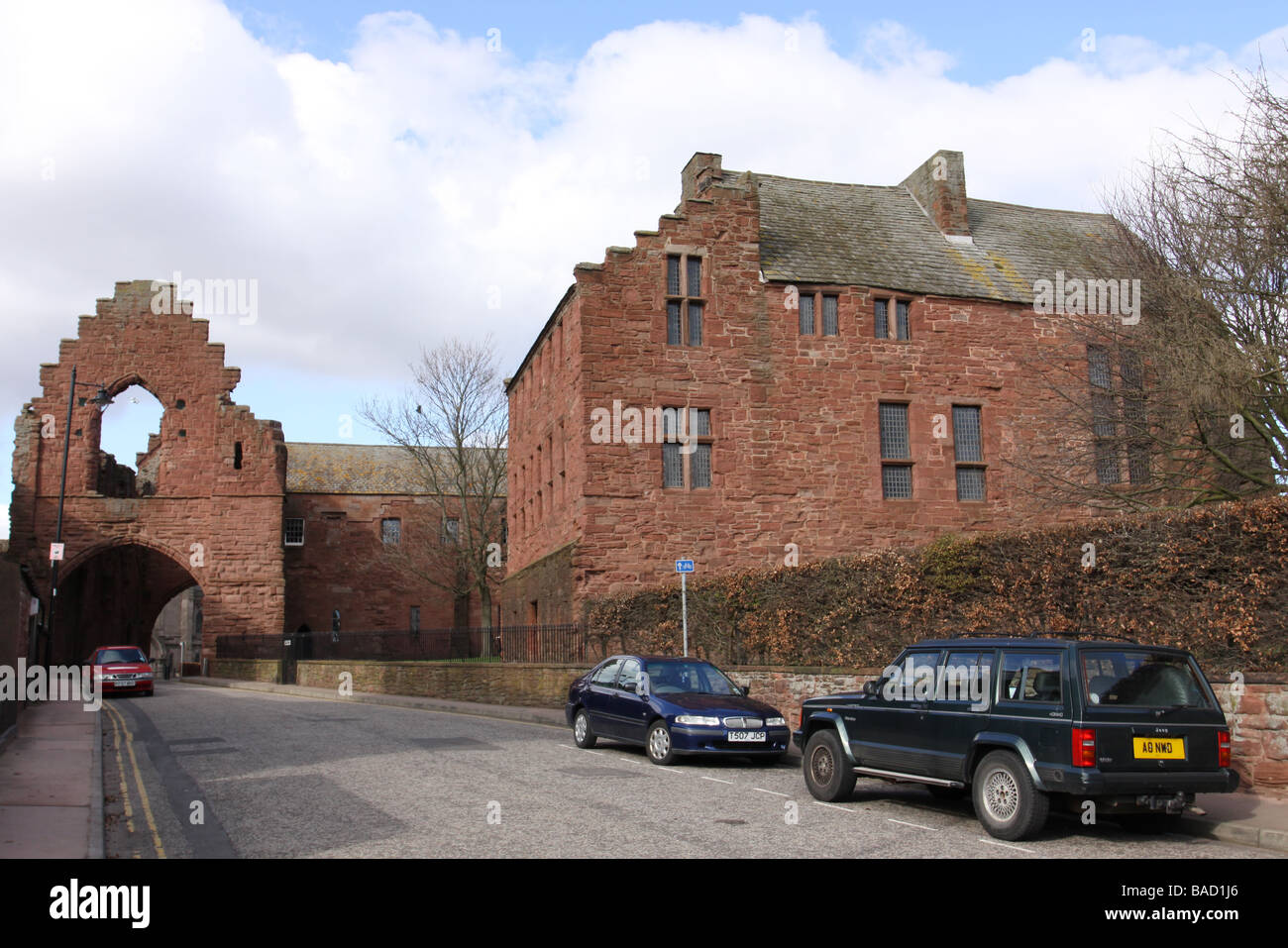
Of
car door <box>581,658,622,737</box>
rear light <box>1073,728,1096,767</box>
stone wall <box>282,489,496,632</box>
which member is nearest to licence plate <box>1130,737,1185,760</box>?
rear light <box>1073,728,1096,767</box>

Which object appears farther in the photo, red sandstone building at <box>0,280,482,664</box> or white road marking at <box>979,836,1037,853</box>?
red sandstone building at <box>0,280,482,664</box>

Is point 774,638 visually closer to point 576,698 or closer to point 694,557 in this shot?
point 576,698

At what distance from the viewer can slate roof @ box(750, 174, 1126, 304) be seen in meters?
29.1

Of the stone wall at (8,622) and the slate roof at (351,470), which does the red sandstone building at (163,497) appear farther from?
the stone wall at (8,622)

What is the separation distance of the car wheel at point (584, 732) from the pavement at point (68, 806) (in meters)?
6.49

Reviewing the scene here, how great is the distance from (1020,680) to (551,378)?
71.9 feet

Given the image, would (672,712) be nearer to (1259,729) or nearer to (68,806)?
(1259,729)

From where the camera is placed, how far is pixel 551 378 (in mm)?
29875

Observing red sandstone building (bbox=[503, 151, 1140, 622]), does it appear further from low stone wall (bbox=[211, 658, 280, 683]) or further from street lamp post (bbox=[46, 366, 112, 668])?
street lamp post (bbox=[46, 366, 112, 668])

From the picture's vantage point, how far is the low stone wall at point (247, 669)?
37.5m

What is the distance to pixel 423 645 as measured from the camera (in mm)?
39031

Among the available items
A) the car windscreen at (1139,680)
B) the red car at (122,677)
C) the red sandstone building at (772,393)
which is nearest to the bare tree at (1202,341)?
the red sandstone building at (772,393)

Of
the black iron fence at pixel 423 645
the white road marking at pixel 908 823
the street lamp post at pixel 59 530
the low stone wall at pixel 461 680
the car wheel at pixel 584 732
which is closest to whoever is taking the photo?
the white road marking at pixel 908 823

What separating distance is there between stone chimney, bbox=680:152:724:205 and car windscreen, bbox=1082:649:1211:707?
22.3m
